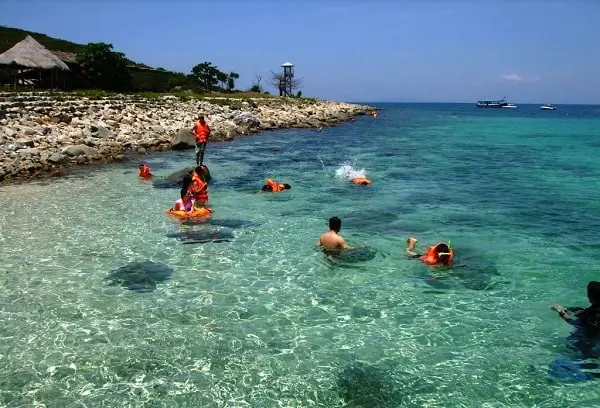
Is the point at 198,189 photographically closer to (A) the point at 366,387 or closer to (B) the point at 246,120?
(A) the point at 366,387

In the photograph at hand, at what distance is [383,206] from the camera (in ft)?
60.4

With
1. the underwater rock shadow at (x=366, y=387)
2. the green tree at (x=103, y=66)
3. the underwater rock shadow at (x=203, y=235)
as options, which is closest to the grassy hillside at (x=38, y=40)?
the green tree at (x=103, y=66)

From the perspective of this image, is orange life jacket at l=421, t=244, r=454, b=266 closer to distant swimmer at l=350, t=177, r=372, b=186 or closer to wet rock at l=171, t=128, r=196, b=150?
distant swimmer at l=350, t=177, r=372, b=186

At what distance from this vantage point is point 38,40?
75125 mm

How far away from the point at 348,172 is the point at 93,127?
54.7 ft

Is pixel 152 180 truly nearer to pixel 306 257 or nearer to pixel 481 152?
pixel 306 257

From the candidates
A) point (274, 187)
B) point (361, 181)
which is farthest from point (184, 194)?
point (361, 181)

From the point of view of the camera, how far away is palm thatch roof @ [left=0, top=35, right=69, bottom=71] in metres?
45.9

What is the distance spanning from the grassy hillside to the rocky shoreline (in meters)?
31.1

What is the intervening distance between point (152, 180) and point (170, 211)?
6.68m

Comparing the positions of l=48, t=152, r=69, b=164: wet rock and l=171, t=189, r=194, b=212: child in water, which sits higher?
l=48, t=152, r=69, b=164: wet rock

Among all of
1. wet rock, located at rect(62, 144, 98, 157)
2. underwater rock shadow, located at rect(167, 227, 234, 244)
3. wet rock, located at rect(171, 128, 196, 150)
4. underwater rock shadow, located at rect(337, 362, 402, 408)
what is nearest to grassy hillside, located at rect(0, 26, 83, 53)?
wet rock, located at rect(171, 128, 196, 150)

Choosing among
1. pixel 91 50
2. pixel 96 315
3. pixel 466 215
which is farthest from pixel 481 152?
pixel 91 50

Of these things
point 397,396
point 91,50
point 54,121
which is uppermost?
point 91,50
